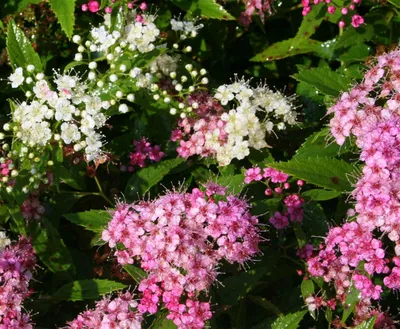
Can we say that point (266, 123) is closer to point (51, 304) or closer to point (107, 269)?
point (107, 269)

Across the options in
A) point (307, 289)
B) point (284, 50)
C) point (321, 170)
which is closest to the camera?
point (321, 170)

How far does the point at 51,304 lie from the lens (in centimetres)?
271

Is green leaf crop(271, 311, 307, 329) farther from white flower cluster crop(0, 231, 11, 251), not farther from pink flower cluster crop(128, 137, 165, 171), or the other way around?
white flower cluster crop(0, 231, 11, 251)

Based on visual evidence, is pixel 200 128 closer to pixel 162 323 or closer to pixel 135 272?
pixel 135 272

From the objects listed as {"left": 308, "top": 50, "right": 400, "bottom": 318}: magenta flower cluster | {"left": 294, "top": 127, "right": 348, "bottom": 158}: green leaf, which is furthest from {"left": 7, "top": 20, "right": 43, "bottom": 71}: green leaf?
{"left": 308, "top": 50, "right": 400, "bottom": 318}: magenta flower cluster

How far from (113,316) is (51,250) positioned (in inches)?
18.0

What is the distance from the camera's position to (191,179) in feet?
9.89

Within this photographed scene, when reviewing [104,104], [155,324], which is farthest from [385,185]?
[104,104]

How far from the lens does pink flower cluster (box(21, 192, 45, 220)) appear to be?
2805 mm

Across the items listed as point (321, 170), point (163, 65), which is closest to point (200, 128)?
point (163, 65)

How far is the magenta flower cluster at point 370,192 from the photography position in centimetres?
231

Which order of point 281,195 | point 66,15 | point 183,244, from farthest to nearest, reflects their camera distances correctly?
point 281,195, point 66,15, point 183,244

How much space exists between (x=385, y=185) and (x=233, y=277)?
2.10 feet

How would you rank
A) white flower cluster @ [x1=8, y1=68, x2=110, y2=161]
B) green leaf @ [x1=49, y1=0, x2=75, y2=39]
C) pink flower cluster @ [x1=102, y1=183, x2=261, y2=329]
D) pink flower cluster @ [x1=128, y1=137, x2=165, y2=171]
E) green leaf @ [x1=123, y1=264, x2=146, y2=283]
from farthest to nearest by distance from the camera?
pink flower cluster @ [x1=128, y1=137, x2=165, y2=171] < green leaf @ [x1=49, y1=0, x2=75, y2=39] < white flower cluster @ [x1=8, y1=68, x2=110, y2=161] < green leaf @ [x1=123, y1=264, x2=146, y2=283] < pink flower cluster @ [x1=102, y1=183, x2=261, y2=329]
